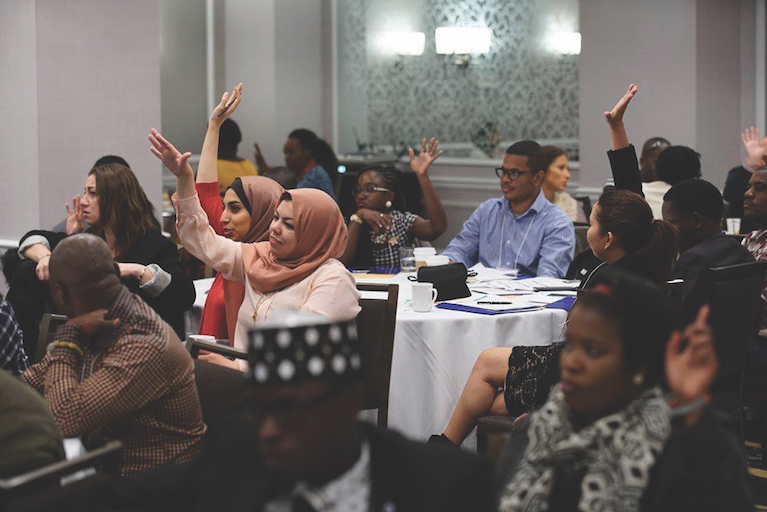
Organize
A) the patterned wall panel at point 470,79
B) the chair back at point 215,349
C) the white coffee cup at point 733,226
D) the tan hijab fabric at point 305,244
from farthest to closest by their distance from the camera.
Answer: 1. the patterned wall panel at point 470,79
2. the white coffee cup at point 733,226
3. the tan hijab fabric at point 305,244
4. the chair back at point 215,349

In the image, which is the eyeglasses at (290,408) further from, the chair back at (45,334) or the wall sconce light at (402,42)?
the wall sconce light at (402,42)

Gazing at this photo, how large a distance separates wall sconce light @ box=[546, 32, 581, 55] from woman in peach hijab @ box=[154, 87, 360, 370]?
20.4ft

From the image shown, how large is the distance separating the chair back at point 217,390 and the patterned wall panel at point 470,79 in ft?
23.6

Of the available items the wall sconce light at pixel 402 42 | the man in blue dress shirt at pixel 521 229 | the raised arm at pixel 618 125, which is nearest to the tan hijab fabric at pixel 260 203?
the raised arm at pixel 618 125

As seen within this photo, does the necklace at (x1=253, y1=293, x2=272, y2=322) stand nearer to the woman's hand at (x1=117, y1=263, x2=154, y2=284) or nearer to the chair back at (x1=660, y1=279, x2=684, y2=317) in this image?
the woman's hand at (x1=117, y1=263, x2=154, y2=284)

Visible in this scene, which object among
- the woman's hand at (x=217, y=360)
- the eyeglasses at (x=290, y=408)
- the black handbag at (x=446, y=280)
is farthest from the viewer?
the black handbag at (x=446, y=280)

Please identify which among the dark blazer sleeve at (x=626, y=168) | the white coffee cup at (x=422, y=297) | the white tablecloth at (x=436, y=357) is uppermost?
the dark blazer sleeve at (x=626, y=168)

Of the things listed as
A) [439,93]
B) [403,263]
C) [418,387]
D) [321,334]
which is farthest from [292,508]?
[439,93]

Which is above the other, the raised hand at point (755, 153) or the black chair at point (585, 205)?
the raised hand at point (755, 153)

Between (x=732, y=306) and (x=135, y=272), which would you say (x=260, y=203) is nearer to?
(x=135, y=272)

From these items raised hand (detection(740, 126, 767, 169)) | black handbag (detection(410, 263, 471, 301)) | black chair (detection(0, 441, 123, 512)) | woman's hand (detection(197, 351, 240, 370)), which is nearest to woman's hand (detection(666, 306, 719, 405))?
black chair (detection(0, 441, 123, 512))

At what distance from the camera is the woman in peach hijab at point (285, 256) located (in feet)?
12.4

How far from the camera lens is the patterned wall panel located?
9.83m

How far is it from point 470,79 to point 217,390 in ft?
25.7
